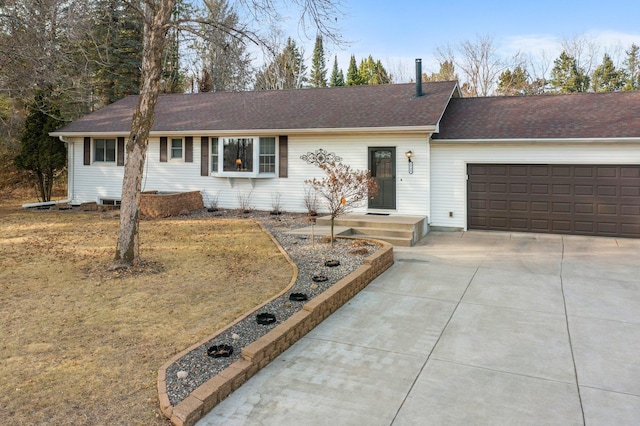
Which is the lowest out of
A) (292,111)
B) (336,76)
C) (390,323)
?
(390,323)

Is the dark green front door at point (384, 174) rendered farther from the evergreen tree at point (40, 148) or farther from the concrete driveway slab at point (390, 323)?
the evergreen tree at point (40, 148)

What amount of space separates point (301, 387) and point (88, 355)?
1.97 m

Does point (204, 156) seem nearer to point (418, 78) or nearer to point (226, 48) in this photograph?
point (226, 48)

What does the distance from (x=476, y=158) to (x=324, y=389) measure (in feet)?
30.6

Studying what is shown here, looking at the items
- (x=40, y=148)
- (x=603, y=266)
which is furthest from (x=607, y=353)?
(x=40, y=148)

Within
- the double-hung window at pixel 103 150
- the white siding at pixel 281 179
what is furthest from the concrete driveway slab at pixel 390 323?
the double-hung window at pixel 103 150

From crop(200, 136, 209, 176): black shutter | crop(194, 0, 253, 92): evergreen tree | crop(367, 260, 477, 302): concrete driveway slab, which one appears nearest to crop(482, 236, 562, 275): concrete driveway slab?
crop(367, 260, 477, 302): concrete driveway slab

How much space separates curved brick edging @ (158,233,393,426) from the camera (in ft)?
9.80

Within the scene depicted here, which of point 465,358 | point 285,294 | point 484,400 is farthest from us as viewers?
point 285,294

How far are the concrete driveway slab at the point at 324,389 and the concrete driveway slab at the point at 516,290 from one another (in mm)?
2323

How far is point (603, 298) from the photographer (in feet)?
18.9

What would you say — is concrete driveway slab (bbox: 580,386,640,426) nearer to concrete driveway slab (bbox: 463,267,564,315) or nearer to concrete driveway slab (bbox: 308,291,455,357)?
concrete driveway slab (bbox: 308,291,455,357)

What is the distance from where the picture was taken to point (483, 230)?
1134 cm

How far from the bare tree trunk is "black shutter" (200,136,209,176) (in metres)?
7.16
